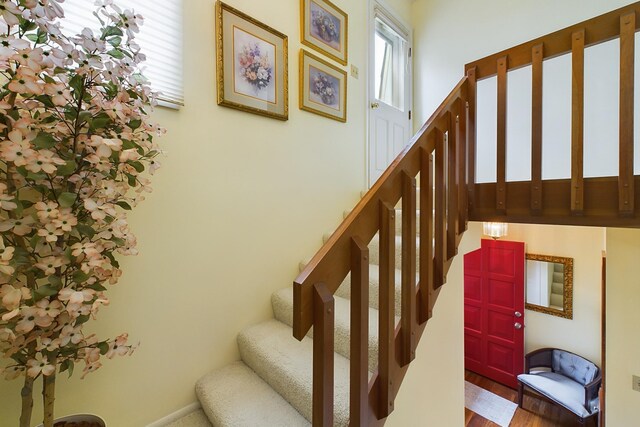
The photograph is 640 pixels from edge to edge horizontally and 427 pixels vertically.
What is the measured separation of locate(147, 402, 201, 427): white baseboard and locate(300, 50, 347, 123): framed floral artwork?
6.72 feet

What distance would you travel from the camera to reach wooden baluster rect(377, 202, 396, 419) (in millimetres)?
976

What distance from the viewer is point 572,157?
1388 mm

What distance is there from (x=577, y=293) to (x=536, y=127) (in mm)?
3487

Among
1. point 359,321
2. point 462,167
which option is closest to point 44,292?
point 359,321

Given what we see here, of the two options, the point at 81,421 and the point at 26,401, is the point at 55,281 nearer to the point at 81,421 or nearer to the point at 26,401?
the point at 26,401

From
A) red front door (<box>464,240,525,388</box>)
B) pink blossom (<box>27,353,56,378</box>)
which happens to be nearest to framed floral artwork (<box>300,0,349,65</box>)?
pink blossom (<box>27,353,56,378</box>)

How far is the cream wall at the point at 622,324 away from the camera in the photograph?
219 cm

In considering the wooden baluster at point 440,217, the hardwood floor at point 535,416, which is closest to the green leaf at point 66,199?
the wooden baluster at point 440,217

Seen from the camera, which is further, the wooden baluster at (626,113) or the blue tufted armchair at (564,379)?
the blue tufted armchair at (564,379)

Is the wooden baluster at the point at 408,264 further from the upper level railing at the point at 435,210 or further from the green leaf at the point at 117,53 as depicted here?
the green leaf at the point at 117,53

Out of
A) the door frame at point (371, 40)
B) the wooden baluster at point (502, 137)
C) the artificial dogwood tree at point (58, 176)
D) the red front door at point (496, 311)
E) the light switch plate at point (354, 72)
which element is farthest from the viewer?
the red front door at point (496, 311)

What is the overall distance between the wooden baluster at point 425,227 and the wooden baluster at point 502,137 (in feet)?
2.26

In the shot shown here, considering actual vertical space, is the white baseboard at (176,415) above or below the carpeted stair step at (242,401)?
below

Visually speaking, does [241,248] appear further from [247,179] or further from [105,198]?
[105,198]
